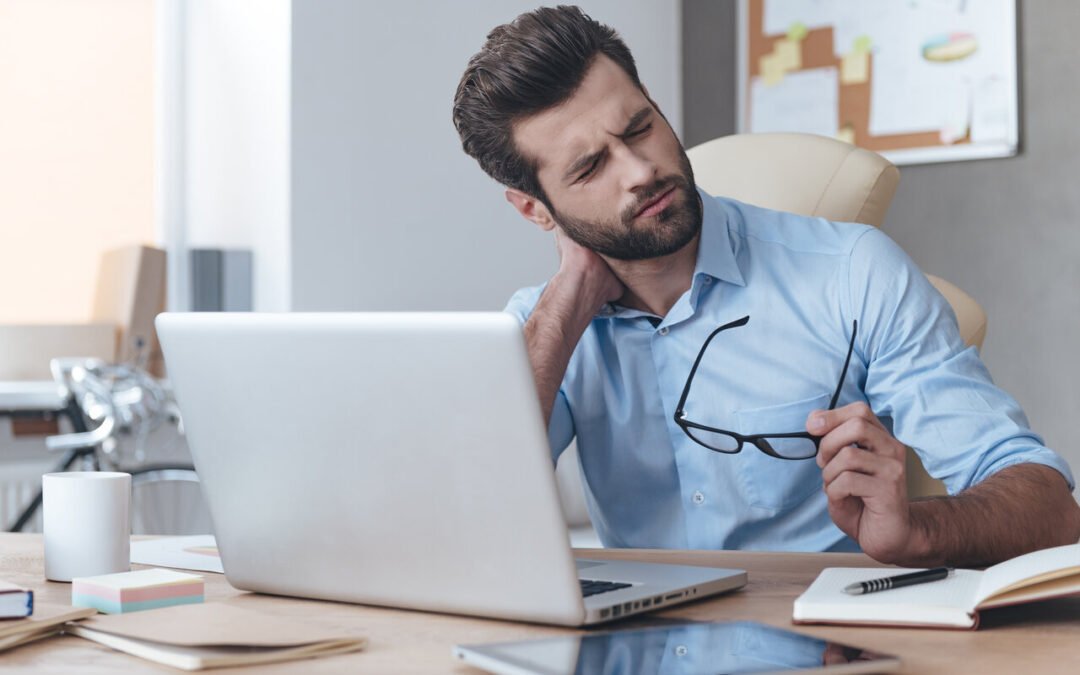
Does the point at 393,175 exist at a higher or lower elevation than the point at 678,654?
higher

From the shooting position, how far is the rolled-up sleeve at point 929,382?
119 cm

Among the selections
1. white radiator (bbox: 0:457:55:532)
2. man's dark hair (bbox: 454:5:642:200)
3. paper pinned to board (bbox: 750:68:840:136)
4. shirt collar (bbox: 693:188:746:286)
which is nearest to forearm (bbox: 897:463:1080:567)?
shirt collar (bbox: 693:188:746:286)

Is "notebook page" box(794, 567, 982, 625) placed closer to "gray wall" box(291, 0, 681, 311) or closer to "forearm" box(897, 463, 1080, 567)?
"forearm" box(897, 463, 1080, 567)

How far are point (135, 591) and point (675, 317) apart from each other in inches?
29.2

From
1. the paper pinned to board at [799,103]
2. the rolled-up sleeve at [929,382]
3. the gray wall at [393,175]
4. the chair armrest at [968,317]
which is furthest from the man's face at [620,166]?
the paper pinned to board at [799,103]

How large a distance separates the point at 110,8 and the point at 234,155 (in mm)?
507

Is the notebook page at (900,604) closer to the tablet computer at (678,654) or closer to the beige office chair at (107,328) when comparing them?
the tablet computer at (678,654)

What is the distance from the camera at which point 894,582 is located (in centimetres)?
84

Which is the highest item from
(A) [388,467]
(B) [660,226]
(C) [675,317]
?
(B) [660,226]

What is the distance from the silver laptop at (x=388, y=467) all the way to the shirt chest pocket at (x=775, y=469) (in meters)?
0.45

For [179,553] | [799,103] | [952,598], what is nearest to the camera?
[952,598]

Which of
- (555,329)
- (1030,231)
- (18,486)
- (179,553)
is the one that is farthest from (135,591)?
(1030,231)

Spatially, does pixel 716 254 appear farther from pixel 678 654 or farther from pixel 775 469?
pixel 678 654

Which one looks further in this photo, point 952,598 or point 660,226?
point 660,226
